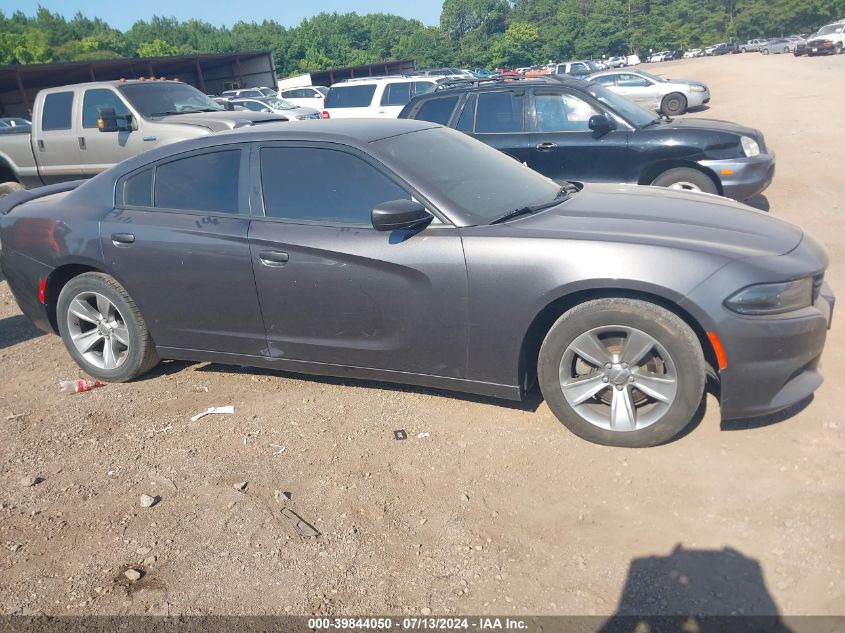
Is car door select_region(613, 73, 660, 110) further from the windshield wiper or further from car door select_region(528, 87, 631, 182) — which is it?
the windshield wiper

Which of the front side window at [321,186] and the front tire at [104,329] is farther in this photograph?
the front tire at [104,329]

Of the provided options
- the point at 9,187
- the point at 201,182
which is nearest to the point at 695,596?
the point at 201,182

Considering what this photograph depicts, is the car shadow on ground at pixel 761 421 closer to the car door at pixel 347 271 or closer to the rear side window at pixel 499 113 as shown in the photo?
the car door at pixel 347 271

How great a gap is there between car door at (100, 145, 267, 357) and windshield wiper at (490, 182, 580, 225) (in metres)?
1.50

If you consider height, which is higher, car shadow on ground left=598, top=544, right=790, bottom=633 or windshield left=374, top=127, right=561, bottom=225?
windshield left=374, top=127, right=561, bottom=225

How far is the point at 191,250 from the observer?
14.2ft

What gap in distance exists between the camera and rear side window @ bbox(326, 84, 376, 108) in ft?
57.3

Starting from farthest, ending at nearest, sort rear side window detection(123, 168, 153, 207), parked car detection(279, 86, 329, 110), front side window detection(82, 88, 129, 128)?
parked car detection(279, 86, 329, 110) < front side window detection(82, 88, 129, 128) < rear side window detection(123, 168, 153, 207)

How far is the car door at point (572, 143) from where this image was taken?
765cm

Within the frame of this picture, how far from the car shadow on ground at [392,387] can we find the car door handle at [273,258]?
96 centimetres

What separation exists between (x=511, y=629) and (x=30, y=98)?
137ft

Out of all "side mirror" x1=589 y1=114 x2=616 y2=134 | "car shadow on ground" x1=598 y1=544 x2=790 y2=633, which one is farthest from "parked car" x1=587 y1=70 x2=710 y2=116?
"car shadow on ground" x1=598 y1=544 x2=790 y2=633

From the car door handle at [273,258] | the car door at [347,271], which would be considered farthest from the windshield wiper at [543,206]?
the car door handle at [273,258]

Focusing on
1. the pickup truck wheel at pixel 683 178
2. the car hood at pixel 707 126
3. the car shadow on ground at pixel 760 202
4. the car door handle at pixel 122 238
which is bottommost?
the car shadow on ground at pixel 760 202
